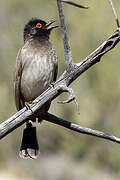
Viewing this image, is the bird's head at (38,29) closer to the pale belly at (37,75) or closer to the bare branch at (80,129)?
the pale belly at (37,75)

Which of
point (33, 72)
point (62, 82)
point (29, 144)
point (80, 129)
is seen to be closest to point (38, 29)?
point (33, 72)

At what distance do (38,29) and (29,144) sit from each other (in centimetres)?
138

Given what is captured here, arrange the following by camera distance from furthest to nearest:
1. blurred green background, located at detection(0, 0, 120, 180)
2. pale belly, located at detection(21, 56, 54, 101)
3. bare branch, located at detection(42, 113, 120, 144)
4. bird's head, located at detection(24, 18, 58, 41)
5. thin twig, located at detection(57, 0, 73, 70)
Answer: blurred green background, located at detection(0, 0, 120, 180), bird's head, located at detection(24, 18, 58, 41), pale belly, located at detection(21, 56, 54, 101), bare branch, located at detection(42, 113, 120, 144), thin twig, located at detection(57, 0, 73, 70)

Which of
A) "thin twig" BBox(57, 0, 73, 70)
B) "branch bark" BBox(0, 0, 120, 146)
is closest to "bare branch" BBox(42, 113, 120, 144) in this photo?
"branch bark" BBox(0, 0, 120, 146)

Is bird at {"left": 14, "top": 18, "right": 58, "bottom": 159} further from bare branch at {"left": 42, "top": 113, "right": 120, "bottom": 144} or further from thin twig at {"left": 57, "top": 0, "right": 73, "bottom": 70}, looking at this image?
thin twig at {"left": 57, "top": 0, "right": 73, "bottom": 70}

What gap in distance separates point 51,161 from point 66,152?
1345mm

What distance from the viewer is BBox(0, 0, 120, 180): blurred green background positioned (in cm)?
1281

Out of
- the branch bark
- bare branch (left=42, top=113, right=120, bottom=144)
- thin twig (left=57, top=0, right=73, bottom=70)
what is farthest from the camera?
bare branch (left=42, top=113, right=120, bottom=144)

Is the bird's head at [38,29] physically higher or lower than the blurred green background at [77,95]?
Result: higher

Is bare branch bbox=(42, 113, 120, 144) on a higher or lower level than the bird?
lower

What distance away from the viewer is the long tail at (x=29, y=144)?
16.5 feet

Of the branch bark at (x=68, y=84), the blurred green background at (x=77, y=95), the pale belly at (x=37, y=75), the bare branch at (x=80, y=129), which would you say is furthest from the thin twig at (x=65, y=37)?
the blurred green background at (x=77, y=95)

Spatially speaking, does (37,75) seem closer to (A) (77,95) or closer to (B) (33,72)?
(B) (33,72)

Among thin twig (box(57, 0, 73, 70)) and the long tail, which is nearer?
thin twig (box(57, 0, 73, 70))
